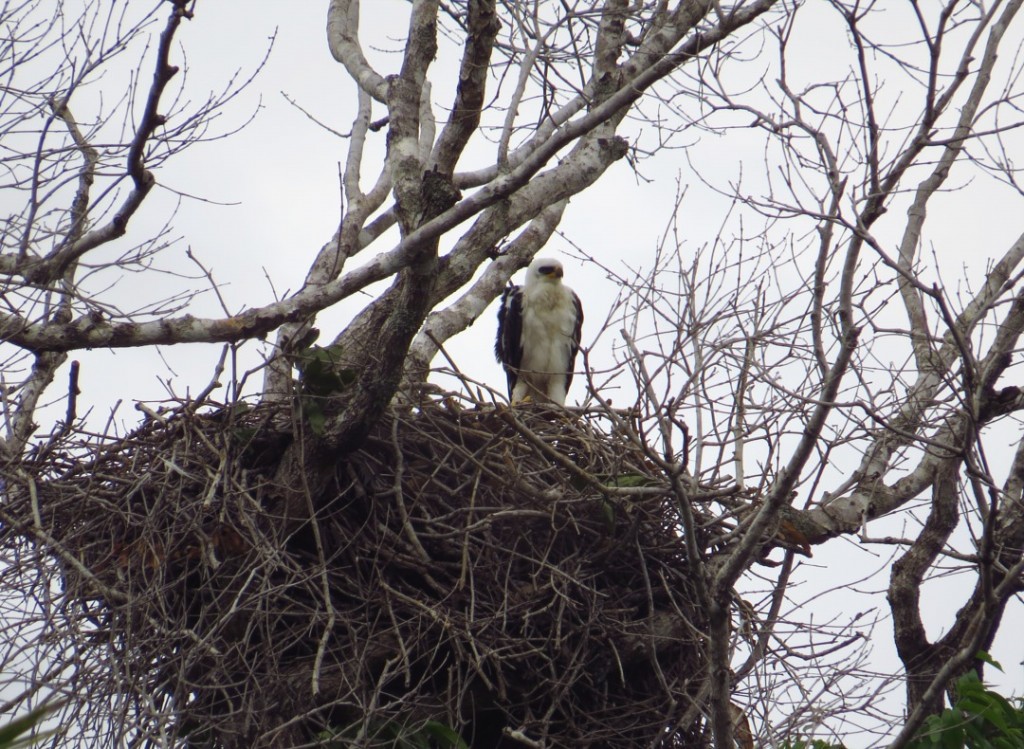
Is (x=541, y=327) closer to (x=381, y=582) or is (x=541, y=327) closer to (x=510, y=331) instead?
(x=510, y=331)

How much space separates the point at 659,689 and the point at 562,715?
459 millimetres

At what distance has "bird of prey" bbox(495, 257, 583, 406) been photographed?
755 centimetres

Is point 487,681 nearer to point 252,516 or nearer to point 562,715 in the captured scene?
point 562,715

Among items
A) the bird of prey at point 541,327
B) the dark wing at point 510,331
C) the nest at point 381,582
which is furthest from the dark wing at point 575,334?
the nest at point 381,582

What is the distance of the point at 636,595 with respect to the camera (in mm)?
4707

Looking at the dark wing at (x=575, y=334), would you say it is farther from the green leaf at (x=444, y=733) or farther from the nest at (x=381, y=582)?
the green leaf at (x=444, y=733)

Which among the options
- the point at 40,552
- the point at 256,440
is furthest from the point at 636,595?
the point at 40,552

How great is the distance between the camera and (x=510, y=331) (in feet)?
25.0

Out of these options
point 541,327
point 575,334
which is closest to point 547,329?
point 541,327

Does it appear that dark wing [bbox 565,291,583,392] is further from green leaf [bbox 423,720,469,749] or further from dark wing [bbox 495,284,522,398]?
green leaf [bbox 423,720,469,749]

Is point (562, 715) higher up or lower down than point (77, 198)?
lower down

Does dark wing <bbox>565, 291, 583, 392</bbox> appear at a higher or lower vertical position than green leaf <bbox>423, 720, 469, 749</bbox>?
higher

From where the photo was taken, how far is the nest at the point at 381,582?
415 centimetres

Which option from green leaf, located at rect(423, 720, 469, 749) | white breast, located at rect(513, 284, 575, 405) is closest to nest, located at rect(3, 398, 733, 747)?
green leaf, located at rect(423, 720, 469, 749)
